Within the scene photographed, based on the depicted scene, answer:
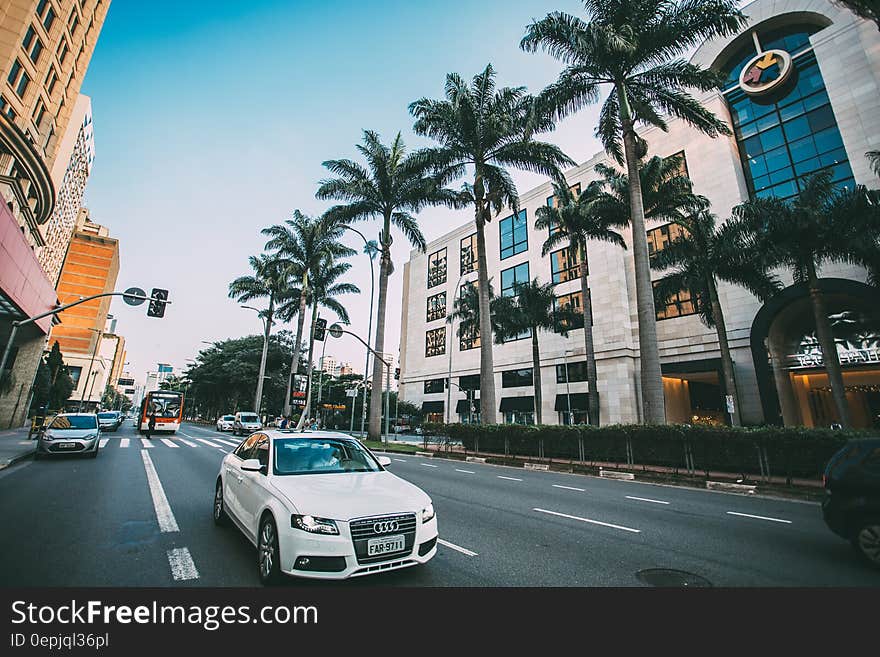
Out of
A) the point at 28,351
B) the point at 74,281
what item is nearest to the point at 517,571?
the point at 28,351

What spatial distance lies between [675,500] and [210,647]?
10.7 meters

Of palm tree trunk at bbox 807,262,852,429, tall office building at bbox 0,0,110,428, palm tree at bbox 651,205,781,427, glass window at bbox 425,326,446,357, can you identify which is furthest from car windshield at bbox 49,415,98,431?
glass window at bbox 425,326,446,357

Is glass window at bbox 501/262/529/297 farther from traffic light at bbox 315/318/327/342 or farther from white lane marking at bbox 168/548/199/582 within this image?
white lane marking at bbox 168/548/199/582

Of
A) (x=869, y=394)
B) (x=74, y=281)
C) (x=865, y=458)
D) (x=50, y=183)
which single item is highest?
(x=74, y=281)

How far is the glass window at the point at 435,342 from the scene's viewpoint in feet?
180

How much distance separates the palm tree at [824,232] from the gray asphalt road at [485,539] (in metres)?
14.0

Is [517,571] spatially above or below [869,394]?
below

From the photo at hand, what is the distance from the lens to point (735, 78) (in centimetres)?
3484

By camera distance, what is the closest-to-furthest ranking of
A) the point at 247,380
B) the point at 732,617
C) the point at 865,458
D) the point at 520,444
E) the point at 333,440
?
the point at 732,617 → the point at 865,458 → the point at 333,440 → the point at 520,444 → the point at 247,380

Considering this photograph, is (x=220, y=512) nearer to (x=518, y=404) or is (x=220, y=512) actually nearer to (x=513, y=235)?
(x=518, y=404)

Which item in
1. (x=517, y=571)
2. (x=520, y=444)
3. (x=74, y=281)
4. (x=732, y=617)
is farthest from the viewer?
(x=74, y=281)

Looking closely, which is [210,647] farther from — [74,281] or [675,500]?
[74,281]

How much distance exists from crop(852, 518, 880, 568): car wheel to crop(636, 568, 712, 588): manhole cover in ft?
7.81

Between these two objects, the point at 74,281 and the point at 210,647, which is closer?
the point at 210,647
